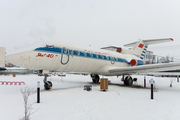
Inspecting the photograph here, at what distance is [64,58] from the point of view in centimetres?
979

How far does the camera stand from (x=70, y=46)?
1039cm

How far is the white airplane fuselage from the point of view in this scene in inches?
325

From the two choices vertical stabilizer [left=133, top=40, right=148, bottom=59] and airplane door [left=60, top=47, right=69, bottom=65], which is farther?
vertical stabilizer [left=133, top=40, right=148, bottom=59]

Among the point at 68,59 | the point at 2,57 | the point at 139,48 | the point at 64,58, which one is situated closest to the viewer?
the point at 64,58

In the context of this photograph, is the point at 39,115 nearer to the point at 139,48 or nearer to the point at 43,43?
the point at 43,43

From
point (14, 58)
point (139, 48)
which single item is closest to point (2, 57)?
point (14, 58)

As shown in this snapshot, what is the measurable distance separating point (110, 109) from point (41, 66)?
5813 millimetres

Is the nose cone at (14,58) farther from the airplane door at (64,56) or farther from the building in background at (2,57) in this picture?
the building in background at (2,57)

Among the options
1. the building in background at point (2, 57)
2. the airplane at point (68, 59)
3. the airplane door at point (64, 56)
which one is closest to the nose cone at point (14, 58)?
the airplane at point (68, 59)

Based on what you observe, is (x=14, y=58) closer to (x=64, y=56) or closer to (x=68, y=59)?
(x=64, y=56)

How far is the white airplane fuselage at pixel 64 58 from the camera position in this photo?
8.27 meters

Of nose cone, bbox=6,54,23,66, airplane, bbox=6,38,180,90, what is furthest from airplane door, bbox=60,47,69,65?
nose cone, bbox=6,54,23,66

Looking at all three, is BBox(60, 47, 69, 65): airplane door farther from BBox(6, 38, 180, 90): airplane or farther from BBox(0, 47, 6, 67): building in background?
BBox(0, 47, 6, 67): building in background

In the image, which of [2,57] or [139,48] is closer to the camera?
[139,48]
